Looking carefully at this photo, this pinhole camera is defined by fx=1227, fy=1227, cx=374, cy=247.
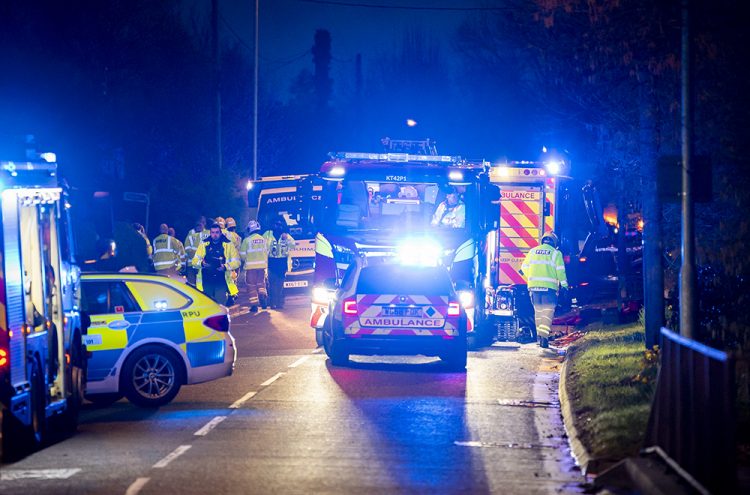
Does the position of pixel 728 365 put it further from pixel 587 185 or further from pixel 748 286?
pixel 587 185

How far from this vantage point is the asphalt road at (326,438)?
9.46 meters

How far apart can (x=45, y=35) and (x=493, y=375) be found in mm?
14998

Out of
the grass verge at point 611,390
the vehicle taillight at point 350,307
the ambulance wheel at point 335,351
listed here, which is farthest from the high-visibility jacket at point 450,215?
the vehicle taillight at point 350,307

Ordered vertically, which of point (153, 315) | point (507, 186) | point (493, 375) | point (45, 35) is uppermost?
point (45, 35)

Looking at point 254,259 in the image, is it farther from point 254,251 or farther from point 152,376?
point 152,376

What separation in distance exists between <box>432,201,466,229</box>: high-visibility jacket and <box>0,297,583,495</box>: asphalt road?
3777mm

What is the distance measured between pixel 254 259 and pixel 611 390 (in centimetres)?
1444

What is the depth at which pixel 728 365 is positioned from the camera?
7109 millimetres

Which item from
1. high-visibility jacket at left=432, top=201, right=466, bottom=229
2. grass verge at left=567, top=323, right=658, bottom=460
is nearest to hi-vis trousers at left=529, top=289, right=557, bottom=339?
grass verge at left=567, top=323, right=658, bottom=460

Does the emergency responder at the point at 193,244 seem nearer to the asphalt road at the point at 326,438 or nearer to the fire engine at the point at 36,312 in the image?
the asphalt road at the point at 326,438

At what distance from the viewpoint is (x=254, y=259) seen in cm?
2683

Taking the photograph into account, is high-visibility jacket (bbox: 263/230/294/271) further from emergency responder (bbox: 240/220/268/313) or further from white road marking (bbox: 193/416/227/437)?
white road marking (bbox: 193/416/227/437)

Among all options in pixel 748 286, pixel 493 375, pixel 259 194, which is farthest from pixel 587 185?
pixel 748 286

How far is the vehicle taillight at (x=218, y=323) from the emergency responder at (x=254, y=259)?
12453 millimetres
